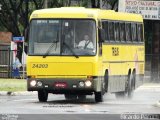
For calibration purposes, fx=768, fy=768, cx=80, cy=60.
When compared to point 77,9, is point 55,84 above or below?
below

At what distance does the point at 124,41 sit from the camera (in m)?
28.3

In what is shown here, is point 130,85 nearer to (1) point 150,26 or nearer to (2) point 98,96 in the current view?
(2) point 98,96

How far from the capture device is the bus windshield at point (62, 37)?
2452cm

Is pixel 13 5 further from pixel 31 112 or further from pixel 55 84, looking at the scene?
pixel 31 112

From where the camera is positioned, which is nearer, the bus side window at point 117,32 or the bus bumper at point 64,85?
the bus bumper at point 64,85

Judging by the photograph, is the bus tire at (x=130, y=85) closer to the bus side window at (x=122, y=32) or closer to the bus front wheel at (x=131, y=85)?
the bus front wheel at (x=131, y=85)

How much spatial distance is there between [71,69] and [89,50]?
2.79 feet

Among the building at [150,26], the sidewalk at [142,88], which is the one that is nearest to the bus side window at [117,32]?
the sidewalk at [142,88]

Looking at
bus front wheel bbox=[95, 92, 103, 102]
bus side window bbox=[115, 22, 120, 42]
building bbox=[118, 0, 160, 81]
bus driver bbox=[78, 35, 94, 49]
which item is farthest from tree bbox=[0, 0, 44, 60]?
bus driver bbox=[78, 35, 94, 49]

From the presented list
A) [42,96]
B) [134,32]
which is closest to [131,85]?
[134,32]

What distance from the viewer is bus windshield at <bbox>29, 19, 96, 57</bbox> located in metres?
24.5

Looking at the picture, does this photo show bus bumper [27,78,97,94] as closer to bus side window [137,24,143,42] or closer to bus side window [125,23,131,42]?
bus side window [125,23,131,42]

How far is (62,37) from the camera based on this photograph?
971 inches

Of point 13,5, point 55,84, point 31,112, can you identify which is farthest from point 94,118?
point 13,5
